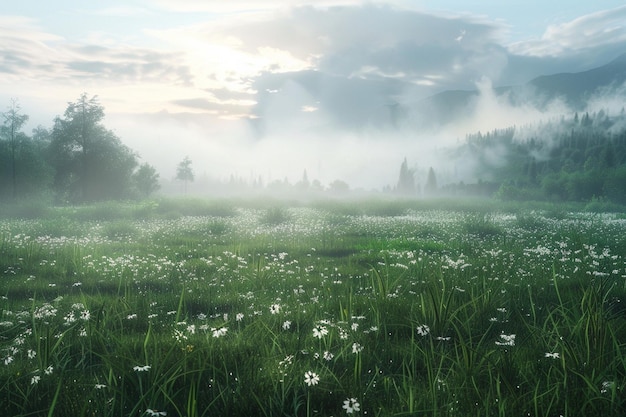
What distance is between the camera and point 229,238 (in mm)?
15117

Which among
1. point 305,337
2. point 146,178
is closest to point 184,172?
point 146,178

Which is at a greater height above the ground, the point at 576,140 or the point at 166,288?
the point at 576,140

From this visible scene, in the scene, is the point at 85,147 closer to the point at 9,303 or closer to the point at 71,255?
the point at 71,255

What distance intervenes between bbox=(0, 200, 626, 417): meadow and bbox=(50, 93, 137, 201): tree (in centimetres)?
3203

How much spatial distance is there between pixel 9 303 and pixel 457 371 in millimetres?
6481

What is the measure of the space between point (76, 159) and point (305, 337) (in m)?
42.4

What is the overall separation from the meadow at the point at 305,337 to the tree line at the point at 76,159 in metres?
27.5

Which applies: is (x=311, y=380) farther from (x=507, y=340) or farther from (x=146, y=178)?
(x=146, y=178)

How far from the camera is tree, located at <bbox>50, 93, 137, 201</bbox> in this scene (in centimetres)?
4038

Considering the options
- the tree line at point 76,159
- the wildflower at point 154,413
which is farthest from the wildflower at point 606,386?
the tree line at point 76,159

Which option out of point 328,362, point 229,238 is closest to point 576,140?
point 229,238

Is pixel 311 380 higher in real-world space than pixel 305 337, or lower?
higher

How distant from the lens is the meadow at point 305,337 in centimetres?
334

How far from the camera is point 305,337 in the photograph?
4859 mm
